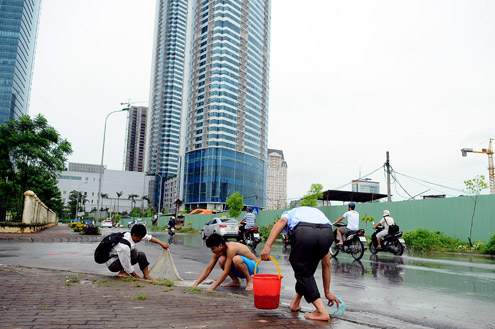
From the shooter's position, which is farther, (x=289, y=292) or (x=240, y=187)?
(x=240, y=187)

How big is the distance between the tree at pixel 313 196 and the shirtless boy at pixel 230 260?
3411cm

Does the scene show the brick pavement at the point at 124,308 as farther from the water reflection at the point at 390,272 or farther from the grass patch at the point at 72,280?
the water reflection at the point at 390,272

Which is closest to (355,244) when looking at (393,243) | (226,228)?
(393,243)

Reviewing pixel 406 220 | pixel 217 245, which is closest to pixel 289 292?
pixel 217 245

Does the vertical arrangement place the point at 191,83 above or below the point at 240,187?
above

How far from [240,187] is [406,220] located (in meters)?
86.2

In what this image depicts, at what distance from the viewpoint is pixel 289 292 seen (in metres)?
6.18

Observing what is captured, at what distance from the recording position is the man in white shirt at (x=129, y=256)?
21.9 ft

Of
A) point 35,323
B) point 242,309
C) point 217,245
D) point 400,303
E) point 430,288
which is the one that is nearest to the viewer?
point 35,323

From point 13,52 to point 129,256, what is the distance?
450 ft

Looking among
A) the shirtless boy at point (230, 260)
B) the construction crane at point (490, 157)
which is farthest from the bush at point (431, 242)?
the construction crane at point (490, 157)

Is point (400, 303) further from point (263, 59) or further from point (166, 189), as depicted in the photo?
point (166, 189)

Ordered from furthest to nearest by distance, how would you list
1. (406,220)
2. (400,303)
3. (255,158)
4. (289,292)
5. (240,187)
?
(255,158) < (240,187) < (406,220) < (289,292) < (400,303)

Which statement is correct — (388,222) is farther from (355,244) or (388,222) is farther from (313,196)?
(313,196)
